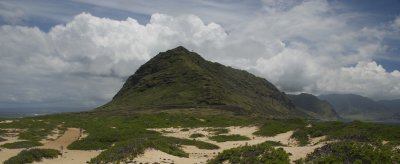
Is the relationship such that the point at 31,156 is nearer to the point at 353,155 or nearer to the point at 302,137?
the point at 353,155

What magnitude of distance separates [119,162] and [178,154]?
7027 millimetres

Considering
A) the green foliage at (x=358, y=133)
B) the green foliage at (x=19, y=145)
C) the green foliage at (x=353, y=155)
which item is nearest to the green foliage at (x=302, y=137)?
the green foliage at (x=358, y=133)

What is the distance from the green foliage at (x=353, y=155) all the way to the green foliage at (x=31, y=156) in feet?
67.3

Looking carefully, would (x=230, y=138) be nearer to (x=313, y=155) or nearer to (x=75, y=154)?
(x=75, y=154)

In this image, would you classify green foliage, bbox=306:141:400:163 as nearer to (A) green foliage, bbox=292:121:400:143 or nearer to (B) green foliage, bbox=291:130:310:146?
(A) green foliage, bbox=292:121:400:143

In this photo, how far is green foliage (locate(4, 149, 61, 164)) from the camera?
93.5ft

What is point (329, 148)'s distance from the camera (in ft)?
81.8

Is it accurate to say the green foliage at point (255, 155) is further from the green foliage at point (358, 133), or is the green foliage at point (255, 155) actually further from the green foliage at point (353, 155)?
the green foliage at point (358, 133)

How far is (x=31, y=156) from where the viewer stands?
97.6 feet

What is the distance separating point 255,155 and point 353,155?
588 centimetres

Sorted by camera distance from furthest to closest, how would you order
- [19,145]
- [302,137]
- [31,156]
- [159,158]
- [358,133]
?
[302,137]
[19,145]
[358,133]
[31,156]
[159,158]

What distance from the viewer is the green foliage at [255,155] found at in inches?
924

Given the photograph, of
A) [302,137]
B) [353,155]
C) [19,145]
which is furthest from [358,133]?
[19,145]

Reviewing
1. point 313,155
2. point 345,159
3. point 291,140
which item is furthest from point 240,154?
point 291,140
